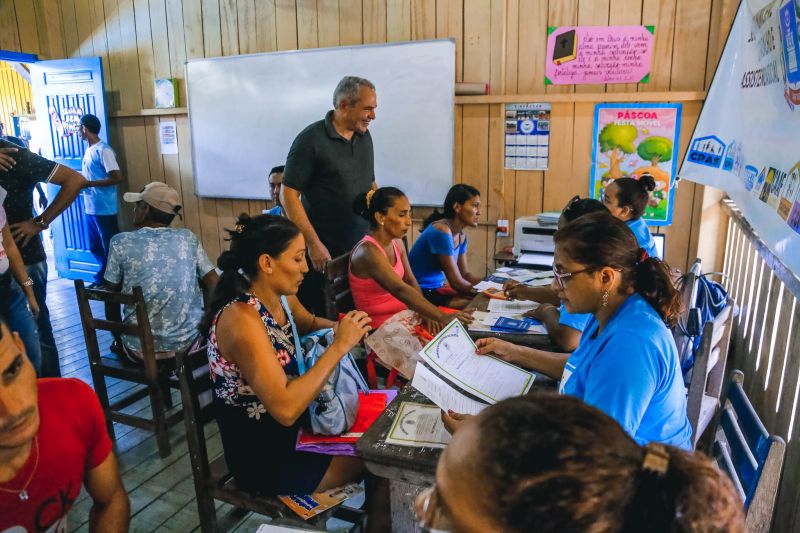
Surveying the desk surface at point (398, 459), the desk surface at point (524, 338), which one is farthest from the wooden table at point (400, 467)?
the desk surface at point (524, 338)

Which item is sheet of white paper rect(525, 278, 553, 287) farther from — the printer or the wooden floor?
the wooden floor

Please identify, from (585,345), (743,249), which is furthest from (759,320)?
(585,345)

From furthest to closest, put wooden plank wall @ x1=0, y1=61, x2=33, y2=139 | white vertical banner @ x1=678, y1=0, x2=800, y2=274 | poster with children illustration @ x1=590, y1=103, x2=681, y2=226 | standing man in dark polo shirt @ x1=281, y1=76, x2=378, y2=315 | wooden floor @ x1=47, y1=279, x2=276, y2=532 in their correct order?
wooden plank wall @ x1=0, y1=61, x2=33, y2=139 → poster with children illustration @ x1=590, y1=103, x2=681, y2=226 → standing man in dark polo shirt @ x1=281, y1=76, x2=378, y2=315 → wooden floor @ x1=47, y1=279, x2=276, y2=532 → white vertical banner @ x1=678, y1=0, x2=800, y2=274

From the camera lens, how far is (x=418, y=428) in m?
1.37

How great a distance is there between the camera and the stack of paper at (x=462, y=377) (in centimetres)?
142

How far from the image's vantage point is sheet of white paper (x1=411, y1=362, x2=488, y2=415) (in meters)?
1.40

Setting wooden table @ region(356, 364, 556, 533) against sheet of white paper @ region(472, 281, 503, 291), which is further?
sheet of white paper @ region(472, 281, 503, 291)

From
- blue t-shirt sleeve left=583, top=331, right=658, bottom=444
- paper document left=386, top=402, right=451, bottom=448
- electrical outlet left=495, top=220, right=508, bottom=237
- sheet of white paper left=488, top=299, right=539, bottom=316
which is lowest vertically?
sheet of white paper left=488, top=299, right=539, bottom=316

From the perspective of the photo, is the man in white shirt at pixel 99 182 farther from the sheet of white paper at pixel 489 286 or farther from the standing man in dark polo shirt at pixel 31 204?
the sheet of white paper at pixel 489 286

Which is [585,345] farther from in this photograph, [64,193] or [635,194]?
[64,193]

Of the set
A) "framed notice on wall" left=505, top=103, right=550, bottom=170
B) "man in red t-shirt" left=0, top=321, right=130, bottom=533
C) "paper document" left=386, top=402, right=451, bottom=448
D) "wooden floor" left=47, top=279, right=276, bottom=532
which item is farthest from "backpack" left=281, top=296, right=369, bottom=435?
"framed notice on wall" left=505, top=103, right=550, bottom=170

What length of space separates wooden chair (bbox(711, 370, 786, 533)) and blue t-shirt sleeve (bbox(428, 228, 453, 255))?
5.38 ft

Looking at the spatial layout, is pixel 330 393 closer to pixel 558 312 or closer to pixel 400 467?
pixel 400 467

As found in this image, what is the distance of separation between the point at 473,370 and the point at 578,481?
938 mm
